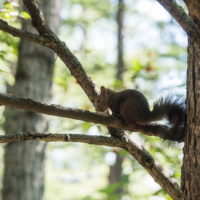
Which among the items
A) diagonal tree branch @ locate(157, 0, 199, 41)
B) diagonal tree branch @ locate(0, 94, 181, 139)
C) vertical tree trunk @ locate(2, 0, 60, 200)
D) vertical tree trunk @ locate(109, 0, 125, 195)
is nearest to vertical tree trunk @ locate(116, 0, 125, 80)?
vertical tree trunk @ locate(109, 0, 125, 195)

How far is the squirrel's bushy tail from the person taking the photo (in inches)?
Result: 88.8

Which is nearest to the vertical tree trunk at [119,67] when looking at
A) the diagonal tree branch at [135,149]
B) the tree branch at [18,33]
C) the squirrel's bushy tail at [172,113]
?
the squirrel's bushy tail at [172,113]

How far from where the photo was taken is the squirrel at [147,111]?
91.0 inches

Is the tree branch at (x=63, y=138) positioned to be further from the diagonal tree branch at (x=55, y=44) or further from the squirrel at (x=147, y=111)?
the diagonal tree branch at (x=55, y=44)

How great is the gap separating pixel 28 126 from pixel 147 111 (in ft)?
5.71

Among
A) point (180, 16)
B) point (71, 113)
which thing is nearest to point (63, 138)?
point (71, 113)

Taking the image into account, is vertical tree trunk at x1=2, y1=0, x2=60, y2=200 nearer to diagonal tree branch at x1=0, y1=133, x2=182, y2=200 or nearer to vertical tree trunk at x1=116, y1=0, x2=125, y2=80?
diagonal tree branch at x1=0, y1=133, x2=182, y2=200

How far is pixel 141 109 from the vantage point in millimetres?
3232

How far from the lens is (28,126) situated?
443 cm

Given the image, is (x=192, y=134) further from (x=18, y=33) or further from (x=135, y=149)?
(x=18, y=33)

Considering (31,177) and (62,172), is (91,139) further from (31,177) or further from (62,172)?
(62,172)

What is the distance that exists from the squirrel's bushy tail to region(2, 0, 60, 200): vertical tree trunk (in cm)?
191

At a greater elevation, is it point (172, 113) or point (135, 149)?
point (172, 113)

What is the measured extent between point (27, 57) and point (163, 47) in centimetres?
632
